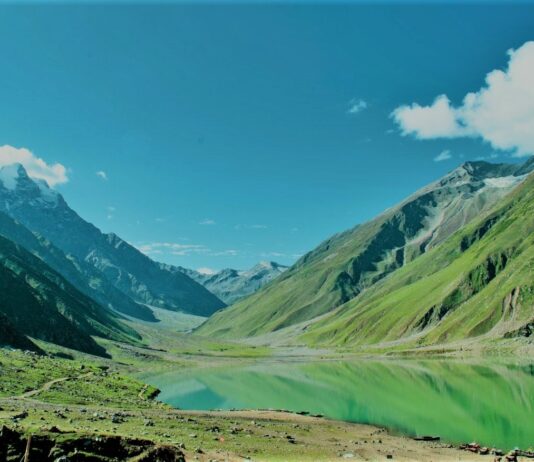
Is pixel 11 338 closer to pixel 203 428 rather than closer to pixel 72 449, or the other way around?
pixel 203 428

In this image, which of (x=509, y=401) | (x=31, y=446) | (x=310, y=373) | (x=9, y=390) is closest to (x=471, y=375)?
(x=509, y=401)

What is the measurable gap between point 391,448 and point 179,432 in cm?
2028

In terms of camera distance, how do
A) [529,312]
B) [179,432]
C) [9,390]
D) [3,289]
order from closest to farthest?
[179,432], [9,390], [3,289], [529,312]

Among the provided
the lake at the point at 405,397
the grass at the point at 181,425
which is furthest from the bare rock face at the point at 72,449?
the lake at the point at 405,397

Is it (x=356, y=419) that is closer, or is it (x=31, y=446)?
(x=31, y=446)

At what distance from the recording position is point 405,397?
89.4 metres

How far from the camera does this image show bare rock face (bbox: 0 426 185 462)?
52.3 feet

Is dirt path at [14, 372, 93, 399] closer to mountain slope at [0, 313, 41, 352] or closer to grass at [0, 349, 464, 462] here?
grass at [0, 349, 464, 462]

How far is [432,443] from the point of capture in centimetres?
5144

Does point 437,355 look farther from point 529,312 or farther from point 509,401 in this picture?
point 509,401

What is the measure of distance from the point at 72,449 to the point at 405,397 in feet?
273

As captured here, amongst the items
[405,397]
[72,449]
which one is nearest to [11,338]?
[405,397]

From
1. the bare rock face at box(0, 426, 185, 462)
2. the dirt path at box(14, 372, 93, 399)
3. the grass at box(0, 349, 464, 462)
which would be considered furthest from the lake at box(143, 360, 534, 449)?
the bare rock face at box(0, 426, 185, 462)

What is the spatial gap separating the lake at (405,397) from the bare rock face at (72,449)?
1756 inches
